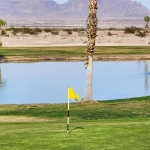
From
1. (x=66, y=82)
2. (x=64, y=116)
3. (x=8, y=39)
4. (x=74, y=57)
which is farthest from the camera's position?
(x=8, y=39)

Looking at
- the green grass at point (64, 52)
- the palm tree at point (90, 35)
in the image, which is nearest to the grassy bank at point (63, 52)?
the green grass at point (64, 52)

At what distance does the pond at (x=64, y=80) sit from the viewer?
32156 millimetres

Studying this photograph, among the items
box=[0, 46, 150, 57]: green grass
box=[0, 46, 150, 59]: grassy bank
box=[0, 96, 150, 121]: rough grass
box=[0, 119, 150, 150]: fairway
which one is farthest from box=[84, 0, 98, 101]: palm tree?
box=[0, 46, 150, 57]: green grass

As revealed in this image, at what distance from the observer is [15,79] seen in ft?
135

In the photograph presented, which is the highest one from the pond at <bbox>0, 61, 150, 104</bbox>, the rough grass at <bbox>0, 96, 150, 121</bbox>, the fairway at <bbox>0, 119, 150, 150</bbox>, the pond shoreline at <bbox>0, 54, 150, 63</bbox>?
the fairway at <bbox>0, 119, 150, 150</bbox>

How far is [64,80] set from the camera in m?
40.2

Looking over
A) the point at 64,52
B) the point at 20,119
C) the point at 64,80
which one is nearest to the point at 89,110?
the point at 20,119

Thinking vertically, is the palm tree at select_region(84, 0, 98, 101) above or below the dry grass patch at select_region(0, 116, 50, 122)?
above

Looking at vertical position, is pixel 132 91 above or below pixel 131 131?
below

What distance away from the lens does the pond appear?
32.2 m

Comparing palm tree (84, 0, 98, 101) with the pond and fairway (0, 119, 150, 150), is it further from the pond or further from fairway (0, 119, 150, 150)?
fairway (0, 119, 150, 150)

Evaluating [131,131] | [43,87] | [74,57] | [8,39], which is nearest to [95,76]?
[43,87]

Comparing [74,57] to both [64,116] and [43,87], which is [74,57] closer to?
[43,87]

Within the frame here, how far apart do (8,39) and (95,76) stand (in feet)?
A: 151
